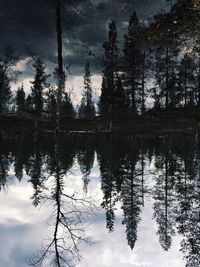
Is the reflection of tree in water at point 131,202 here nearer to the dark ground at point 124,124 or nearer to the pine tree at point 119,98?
the dark ground at point 124,124

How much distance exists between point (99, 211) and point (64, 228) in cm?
217

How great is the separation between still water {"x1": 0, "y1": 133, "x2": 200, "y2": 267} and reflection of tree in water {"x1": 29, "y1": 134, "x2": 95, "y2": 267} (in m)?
0.02

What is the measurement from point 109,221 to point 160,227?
159 cm

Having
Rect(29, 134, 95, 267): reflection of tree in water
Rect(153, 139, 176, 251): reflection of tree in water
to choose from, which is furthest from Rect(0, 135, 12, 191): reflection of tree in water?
Rect(153, 139, 176, 251): reflection of tree in water

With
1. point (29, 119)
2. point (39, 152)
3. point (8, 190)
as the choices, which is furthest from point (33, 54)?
point (29, 119)

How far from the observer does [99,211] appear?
1267 cm

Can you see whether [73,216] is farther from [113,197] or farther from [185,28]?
[185,28]

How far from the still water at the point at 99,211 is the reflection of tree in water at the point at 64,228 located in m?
0.02

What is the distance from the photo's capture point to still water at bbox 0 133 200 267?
908 cm

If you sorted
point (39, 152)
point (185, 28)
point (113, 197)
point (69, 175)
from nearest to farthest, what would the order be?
1. point (113, 197)
2. point (185, 28)
3. point (69, 175)
4. point (39, 152)

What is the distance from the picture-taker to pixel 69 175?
1889cm

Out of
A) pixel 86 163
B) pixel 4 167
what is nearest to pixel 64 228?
pixel 4 167

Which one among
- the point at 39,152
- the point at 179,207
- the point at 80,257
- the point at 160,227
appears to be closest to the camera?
the point at 80,257

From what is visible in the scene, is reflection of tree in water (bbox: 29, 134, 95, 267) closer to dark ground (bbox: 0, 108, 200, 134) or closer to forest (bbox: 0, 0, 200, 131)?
forest (bbox: 0, 0, 200, 131)
